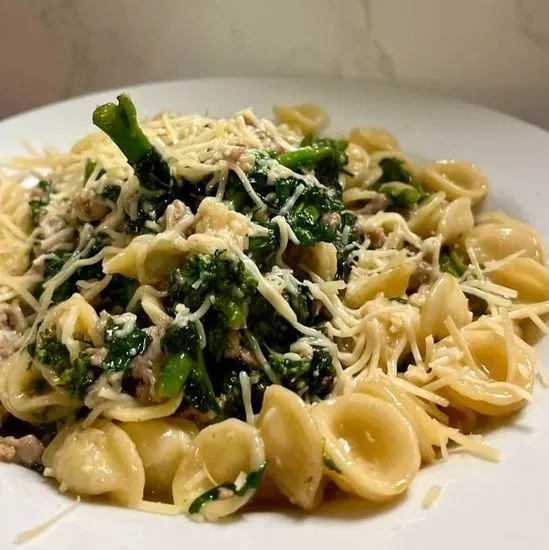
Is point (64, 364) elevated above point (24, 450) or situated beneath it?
elevated above

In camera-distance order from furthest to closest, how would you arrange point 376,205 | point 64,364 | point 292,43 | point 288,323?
point 292,43
point 376,205
point 288,323
point 64,364

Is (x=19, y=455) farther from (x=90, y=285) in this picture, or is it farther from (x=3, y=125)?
(x=3, y=125)

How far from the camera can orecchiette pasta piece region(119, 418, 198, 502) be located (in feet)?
6.09

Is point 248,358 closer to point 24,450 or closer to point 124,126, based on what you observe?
point 24,450

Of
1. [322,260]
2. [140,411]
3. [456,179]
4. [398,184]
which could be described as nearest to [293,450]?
[140,411]

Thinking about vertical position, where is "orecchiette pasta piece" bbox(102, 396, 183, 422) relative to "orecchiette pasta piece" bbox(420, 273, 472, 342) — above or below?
below

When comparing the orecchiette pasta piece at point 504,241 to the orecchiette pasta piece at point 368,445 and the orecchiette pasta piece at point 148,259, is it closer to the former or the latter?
the orecchiette pasta piece at point 368,445

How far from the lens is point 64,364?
1969 millimetres

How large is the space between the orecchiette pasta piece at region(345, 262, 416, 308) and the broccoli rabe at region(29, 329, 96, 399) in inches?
31.4

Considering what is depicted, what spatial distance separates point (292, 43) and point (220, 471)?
2387 millimetres

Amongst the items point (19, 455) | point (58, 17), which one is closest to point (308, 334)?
point (19, 455)

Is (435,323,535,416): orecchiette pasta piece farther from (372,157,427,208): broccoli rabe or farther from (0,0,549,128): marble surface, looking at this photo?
(0,0,549,128): marble surface

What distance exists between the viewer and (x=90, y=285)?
220 cm

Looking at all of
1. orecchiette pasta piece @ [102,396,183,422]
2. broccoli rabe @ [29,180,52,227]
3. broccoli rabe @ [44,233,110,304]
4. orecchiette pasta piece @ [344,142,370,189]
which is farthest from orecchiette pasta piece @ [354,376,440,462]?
broccoli rabe @ [29,180,52,227]
